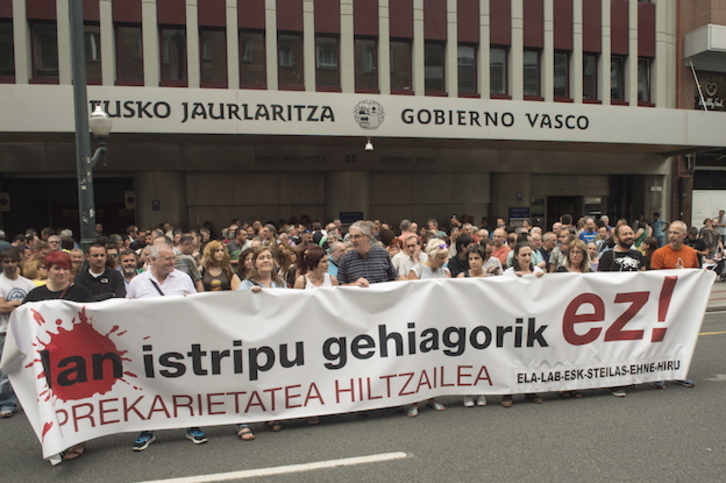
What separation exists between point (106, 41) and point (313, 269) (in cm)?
1461

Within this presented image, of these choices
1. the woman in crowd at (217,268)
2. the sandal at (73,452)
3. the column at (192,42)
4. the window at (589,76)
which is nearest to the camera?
the sandal at (73,452)

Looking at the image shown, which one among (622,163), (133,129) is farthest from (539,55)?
(133,129)

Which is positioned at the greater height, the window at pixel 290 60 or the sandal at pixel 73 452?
the window at pixel 290 60

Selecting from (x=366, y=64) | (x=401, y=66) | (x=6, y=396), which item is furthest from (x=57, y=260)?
(x=401, y=66)

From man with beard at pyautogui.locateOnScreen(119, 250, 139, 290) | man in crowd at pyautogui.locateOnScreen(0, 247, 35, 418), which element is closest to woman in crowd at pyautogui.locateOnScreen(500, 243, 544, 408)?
man with beard at pyautogui.locateOnScreen(119, 250, 139, 290)

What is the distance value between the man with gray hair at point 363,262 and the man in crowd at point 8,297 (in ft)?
10.7

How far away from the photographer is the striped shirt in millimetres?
6004

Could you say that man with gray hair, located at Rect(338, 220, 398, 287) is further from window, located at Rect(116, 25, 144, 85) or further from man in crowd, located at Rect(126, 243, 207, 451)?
window, located at Rect(116, 25, 144, 85)

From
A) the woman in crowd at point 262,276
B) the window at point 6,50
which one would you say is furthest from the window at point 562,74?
the woman in crowd at point 262,276

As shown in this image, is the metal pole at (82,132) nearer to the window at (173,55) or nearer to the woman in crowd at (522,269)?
the woman in crowd at (522,269)

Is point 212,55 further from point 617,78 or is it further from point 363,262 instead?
point 617,78

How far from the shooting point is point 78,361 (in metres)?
4.59

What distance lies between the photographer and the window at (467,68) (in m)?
20.0

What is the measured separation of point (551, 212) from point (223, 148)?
13484 mm
